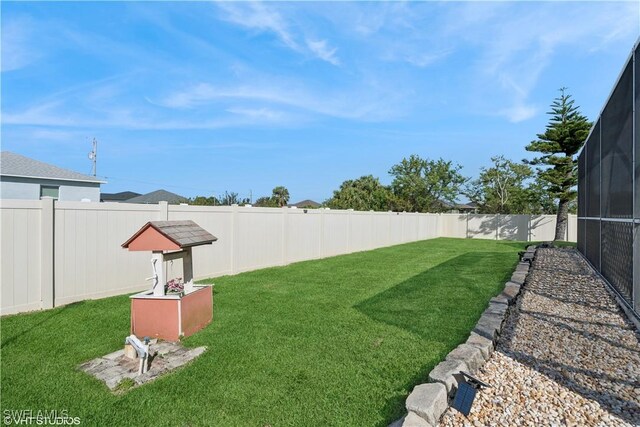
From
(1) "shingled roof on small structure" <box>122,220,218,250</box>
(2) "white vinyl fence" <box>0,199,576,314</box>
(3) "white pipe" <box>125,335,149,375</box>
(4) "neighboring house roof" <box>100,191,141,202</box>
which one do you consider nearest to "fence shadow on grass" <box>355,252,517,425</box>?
(3) "white pipe" <box>125,335,149,375</box>

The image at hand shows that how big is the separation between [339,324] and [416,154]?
27343 mm

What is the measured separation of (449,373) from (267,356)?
5.25 ft

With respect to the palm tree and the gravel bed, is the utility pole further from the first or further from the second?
the gravel bed

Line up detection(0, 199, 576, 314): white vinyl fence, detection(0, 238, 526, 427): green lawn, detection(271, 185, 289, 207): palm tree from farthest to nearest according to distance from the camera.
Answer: detection(271, 185, 289, 207): palm tree
detection(0, 199, 576, 314): white vinyl fence
detection(0, 238, 526, 427): green lawn

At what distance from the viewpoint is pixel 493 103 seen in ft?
47.4

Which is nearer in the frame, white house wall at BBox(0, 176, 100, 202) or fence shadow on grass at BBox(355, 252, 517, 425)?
fence shadow on grass at BBox(355, 252, 517, 425)

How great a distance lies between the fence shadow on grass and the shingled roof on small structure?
2.35 meters

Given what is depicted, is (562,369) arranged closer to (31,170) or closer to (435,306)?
(435,306)

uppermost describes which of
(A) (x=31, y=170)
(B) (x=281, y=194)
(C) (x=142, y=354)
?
(B) (x=281, y=194)

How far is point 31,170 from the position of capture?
49.8 feet

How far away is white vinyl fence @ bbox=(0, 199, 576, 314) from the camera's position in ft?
15.8

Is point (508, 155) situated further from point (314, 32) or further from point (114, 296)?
point (114, 296)

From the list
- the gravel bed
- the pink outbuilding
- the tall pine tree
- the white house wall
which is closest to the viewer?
the gravel bed

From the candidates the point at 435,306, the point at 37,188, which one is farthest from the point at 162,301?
the point at 37,188
